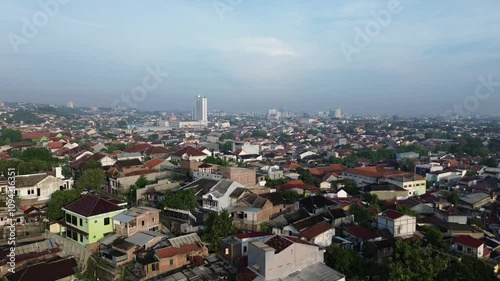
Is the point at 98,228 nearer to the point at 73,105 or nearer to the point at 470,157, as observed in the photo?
the point at 470,157

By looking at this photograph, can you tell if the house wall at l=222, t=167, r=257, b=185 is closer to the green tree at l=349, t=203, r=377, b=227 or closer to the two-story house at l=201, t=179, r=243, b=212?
the two-story house at l=201, t=179, r=243, b=212

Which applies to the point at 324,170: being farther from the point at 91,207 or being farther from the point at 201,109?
the point at 201,109

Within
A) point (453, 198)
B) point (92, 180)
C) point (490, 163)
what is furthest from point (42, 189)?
point (490, 163)

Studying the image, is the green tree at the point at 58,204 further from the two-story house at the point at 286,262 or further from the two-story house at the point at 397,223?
the two-story house at the point at 397,223

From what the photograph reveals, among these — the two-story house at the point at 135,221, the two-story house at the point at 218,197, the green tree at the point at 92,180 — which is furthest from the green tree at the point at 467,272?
the green tree at the point at 92,180

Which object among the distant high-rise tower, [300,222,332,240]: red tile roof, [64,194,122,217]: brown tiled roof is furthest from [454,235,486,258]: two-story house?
the distant high-rise tower

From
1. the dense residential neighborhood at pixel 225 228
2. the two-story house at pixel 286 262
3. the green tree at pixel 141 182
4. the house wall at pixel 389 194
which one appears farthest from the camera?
the house wall at pixel 389 194

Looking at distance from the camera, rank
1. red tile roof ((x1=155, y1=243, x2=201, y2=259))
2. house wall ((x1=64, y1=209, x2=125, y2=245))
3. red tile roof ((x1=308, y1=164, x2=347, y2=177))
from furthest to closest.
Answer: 1. red tile roof ((x1=308, y1=164, x2=347, y2=177))
2. house wall ((x1=64, y1=209, x2=125, y2=245))
3. red tile roof ((x1=155, y1=243, x2=201, y2=259))
